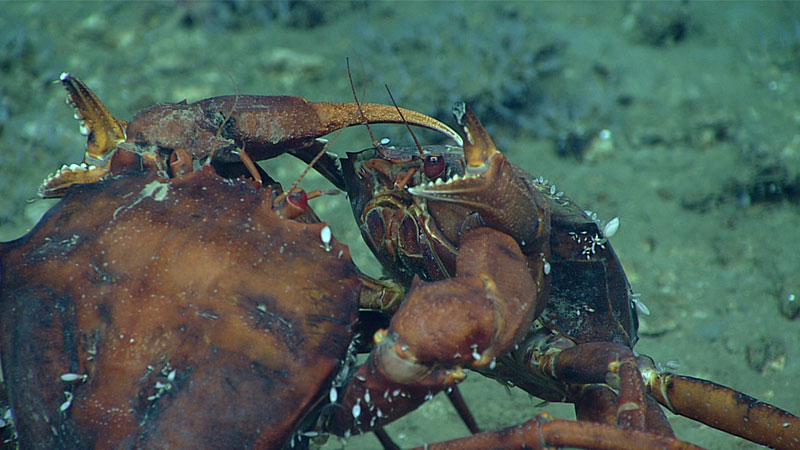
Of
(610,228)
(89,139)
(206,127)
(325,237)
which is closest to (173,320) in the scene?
(325,237)

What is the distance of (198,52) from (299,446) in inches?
203

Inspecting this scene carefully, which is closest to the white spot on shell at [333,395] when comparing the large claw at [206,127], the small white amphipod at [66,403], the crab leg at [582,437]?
the crab leg at [582,437]

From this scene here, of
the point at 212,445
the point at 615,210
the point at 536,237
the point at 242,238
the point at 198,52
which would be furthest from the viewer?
the point at 198,52

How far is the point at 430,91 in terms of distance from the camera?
512cm

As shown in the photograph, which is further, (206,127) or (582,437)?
(206,127)

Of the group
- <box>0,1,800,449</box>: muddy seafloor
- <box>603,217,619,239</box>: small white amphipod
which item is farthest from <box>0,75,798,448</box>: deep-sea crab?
<box>0,1,800,449</box>: muddy seafloor

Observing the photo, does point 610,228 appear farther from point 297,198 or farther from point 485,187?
point 297,198

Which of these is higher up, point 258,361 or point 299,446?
point 258,361

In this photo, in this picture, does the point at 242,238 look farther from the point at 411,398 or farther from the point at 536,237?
the point at 536,237

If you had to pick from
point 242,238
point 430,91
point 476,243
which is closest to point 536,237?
point 476,243

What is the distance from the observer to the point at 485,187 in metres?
1.72

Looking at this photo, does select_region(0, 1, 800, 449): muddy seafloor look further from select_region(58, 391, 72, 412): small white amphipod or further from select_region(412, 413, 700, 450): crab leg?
select_region(58, 391, 72, 412): small white amphipod

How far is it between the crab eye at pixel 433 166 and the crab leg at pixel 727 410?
1.16 meters

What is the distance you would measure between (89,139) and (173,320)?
97 cm
